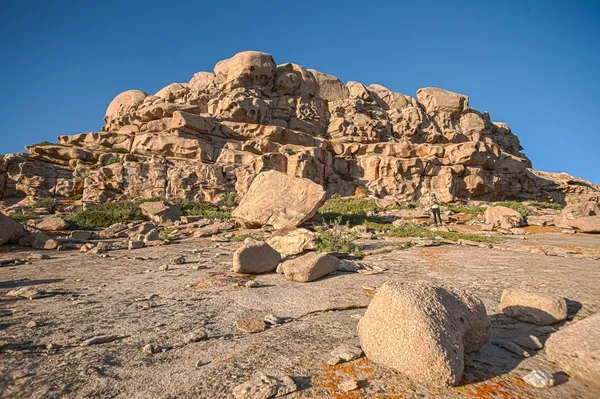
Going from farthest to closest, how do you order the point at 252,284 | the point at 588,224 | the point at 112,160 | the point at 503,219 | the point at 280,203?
1. the point at 112,160
2. the point at 503,219
3. the point at 588,224
4. the point at 280,203
5. the point at 252,284

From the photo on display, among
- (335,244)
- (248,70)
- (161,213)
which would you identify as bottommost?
(335,244)

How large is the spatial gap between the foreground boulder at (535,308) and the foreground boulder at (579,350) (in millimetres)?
706

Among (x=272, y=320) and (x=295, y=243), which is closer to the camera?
(x=272, y=320)

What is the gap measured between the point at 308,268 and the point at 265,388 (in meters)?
3.22

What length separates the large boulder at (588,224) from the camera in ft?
43.9

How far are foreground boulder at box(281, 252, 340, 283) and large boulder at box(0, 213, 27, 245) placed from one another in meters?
8.86

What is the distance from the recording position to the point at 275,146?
32.8 m

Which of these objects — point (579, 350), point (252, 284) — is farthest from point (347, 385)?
point (252, 284)

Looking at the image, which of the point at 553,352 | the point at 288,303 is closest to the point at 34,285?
the point at 288,303

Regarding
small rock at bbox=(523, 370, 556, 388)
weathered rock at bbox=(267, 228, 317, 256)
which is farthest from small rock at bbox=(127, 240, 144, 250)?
small rock at bbox=(523, 370, 556, 388)

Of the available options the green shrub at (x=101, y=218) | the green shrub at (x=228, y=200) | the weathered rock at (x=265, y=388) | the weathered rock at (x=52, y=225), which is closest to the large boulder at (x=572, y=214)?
the weathered rock at (x=265, y=388)

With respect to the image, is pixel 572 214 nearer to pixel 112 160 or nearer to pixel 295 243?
pixel 295 243

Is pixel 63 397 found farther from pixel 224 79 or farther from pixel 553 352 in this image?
pixel 224 79

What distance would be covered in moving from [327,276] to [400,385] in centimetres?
342
